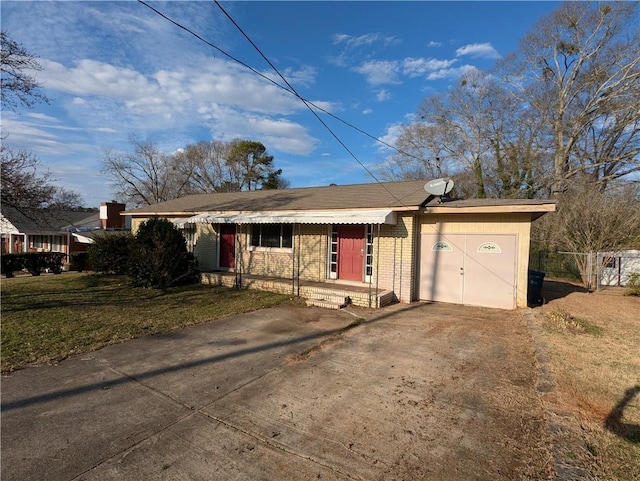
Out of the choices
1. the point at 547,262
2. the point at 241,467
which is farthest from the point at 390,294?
the point at 547,262

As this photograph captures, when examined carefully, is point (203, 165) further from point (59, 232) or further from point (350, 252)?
point (350, 252)

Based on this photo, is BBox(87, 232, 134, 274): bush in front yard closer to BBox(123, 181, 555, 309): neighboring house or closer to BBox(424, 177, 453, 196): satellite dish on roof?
BBox(123, 181, 555, 309): neighboring house

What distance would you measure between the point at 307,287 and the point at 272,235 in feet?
11.6

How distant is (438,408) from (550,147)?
88.8 feet

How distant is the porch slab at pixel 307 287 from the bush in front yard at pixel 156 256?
164 cm

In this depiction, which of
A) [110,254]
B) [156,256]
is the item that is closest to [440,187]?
[156,256]

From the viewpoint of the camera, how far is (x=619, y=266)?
15.6 m

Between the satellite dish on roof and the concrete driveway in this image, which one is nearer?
the concrete driveway

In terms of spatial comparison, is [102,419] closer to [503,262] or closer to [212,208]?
[503,262]

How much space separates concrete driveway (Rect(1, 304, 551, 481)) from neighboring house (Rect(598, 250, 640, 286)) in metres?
12.5

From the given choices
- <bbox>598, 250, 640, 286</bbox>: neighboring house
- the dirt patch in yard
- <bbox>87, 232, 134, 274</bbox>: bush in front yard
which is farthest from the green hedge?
<bbox>598, 250, 640, 286</bbox>: neighboring house

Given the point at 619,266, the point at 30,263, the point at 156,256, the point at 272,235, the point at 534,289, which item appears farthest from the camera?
the point at 30,263

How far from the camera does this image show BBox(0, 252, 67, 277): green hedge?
19.6m

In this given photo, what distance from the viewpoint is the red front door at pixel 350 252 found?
11.5m
